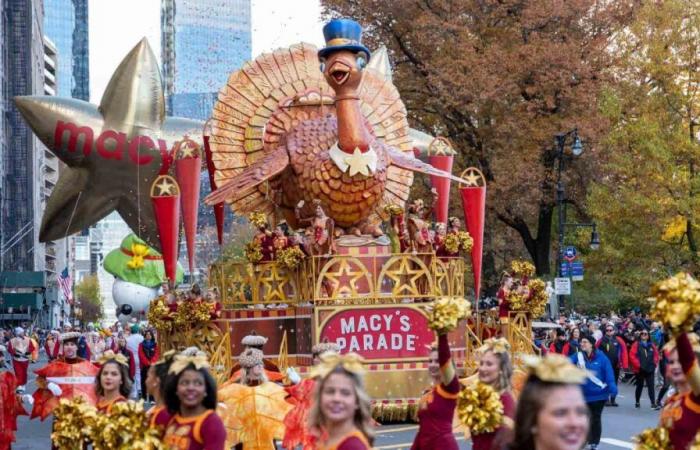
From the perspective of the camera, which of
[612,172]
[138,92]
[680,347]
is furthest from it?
[612,172]

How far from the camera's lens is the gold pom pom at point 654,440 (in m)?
6.43

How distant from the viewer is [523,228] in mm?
38531

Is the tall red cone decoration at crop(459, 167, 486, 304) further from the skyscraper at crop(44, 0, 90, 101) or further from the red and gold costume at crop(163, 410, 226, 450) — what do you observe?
the skyscraper at crop(44, 0, 90, 101)

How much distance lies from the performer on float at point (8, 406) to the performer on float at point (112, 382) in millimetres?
3231

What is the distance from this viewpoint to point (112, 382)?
9.62m

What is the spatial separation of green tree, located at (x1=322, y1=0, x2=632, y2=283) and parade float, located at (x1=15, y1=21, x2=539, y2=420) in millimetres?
13073

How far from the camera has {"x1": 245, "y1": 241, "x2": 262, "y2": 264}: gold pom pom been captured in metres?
19.9

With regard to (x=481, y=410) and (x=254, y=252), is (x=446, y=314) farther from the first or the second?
(x=254, y=252)

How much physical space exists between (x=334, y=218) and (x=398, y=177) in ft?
8.55

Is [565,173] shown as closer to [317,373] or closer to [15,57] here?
[317,373]

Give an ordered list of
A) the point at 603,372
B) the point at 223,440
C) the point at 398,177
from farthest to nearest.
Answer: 1. the point at 398,177
2. the point at 603,372
3. the point at 223,440

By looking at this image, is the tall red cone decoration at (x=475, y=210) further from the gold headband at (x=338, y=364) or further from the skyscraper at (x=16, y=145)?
the skyscraper at (x=16, y=145)

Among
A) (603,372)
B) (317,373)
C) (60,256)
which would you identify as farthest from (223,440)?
(60,256)

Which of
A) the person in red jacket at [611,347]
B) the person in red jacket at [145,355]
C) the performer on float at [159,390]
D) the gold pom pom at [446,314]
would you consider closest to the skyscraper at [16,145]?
the person in red jacket at [145,355]
